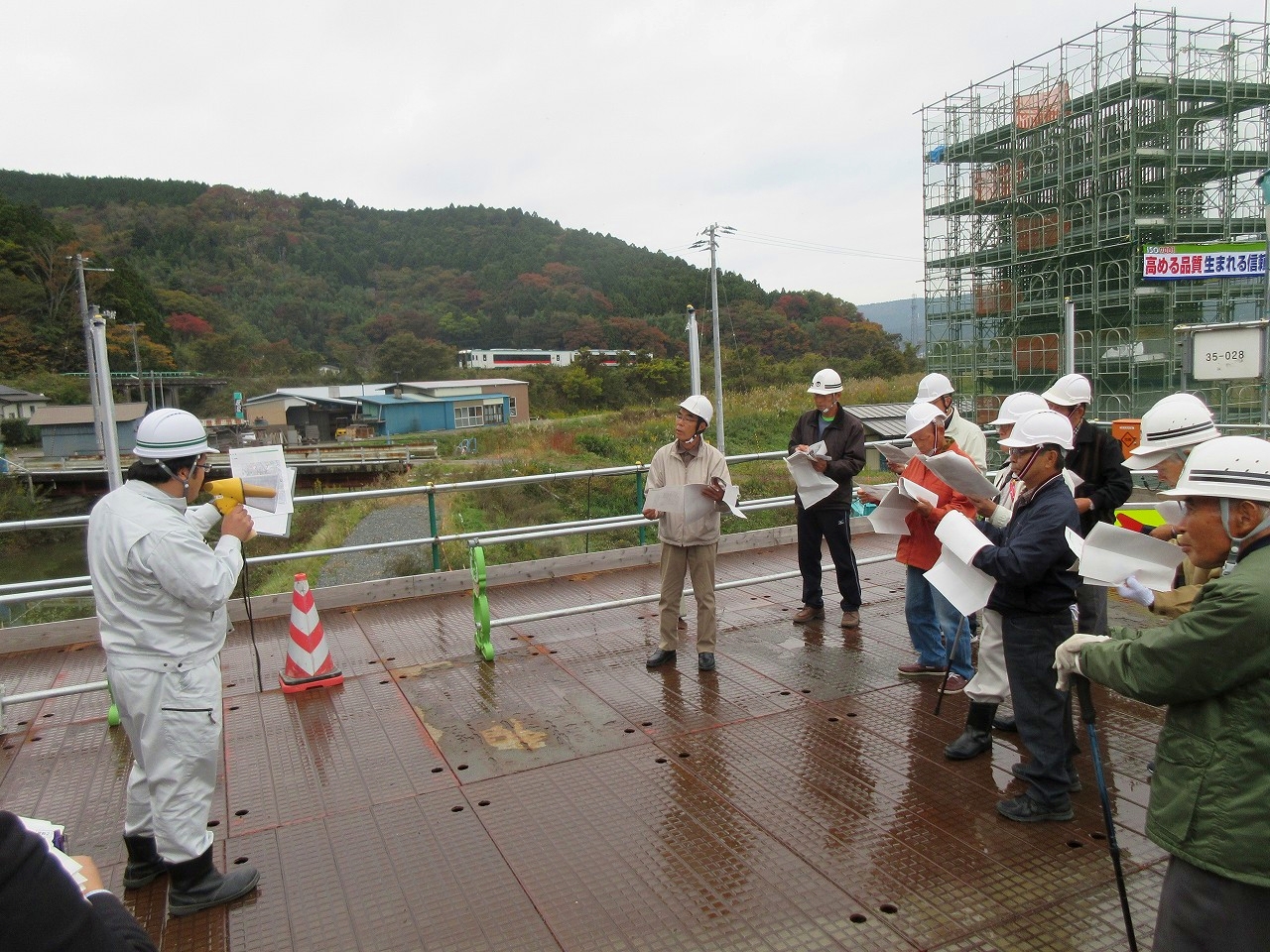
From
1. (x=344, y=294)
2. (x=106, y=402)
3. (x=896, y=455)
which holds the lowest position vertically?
(x=896, y=455)

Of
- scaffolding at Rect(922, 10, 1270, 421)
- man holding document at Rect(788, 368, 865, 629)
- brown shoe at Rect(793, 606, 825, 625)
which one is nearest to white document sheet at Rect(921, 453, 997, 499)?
man holding document at Rect(788, 368, 865, 629)

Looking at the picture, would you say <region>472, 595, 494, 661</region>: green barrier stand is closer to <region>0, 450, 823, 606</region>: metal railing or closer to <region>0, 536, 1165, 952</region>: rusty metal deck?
<region>0, 536, 1165, 952</region>: rusty metal deck

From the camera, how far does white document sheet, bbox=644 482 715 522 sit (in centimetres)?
557

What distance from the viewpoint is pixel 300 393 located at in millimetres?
56844

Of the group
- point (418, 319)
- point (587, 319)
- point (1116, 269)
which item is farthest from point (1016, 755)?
point (418, 319)

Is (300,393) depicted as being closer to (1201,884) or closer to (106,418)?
(106,418)

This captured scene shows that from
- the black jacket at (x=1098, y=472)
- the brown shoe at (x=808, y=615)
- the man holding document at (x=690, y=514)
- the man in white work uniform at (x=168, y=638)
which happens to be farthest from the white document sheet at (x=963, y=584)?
the man in white work uniform at (x=168, y=638)

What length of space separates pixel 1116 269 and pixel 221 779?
1378 inches

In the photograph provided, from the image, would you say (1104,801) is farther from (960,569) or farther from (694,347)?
(694,347)

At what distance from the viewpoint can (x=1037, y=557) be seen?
3527mm

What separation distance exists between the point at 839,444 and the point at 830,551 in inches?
33.3

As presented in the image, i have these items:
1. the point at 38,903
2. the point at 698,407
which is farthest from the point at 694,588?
the point at 38,903

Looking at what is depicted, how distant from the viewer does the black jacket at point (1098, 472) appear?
481cm

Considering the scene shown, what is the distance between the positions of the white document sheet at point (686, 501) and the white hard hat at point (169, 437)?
9.39 feet
